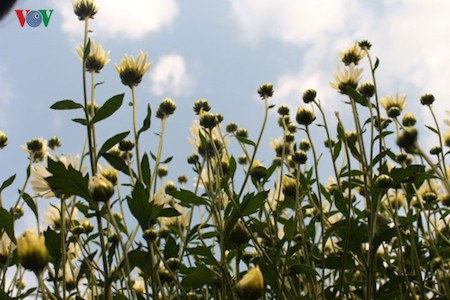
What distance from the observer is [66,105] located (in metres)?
1.14

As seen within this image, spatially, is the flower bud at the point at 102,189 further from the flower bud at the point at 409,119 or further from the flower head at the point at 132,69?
the flower bud at the point at 409,119

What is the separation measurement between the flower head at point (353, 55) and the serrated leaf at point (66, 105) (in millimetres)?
945

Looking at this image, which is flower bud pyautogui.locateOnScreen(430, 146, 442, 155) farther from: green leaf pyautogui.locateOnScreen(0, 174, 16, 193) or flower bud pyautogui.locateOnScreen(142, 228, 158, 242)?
green leaf pyautogui.locateOnScreen(0, 174, 16, 193)

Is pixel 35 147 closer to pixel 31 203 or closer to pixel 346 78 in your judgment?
pixel 31 203

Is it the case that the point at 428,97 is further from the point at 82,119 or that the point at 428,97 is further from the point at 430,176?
the point at 82,119

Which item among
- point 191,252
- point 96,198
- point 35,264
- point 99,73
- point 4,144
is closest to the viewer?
point 35,264

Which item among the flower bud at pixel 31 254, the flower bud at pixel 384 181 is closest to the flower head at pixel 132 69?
the flower bud at pixel 384 181

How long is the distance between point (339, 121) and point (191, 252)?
0.53 m

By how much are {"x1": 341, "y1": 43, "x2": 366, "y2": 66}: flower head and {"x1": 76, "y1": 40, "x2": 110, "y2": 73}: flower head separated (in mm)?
762

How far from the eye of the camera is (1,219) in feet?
3.66

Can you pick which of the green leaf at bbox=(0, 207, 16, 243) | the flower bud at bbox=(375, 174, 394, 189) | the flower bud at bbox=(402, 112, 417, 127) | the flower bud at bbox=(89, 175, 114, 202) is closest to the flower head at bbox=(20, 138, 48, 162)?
the green leaf at bbox=(0, 207, 16, 243)

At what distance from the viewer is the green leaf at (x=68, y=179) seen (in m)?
0.97

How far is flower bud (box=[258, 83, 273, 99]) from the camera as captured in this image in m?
1.66

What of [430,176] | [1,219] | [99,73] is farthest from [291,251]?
[99,73]
